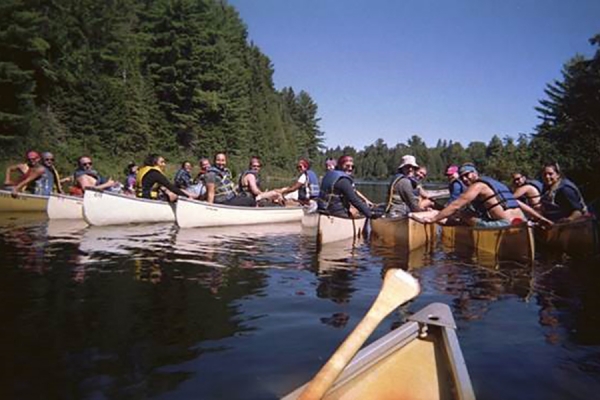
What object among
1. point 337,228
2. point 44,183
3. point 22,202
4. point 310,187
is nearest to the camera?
point 337,228

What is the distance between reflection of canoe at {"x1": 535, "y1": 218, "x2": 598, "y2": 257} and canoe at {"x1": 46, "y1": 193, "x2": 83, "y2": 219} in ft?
40.3

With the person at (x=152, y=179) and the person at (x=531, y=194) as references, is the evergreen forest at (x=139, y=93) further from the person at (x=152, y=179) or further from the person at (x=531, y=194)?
the person at (x=152, y=179)

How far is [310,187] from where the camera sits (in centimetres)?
1480

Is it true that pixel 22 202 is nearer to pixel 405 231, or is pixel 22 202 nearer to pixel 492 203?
pixel 405 231

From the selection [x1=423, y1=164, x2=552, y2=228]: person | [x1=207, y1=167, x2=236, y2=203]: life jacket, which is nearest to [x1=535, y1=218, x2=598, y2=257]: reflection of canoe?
[x1=423, y1=164, x2=552, y2=228]: person

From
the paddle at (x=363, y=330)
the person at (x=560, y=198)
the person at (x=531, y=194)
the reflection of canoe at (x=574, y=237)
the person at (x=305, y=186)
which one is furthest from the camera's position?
the person at (x=305, y=186)

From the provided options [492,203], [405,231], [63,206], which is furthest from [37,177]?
[492,203]

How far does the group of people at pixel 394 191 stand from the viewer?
8.13 meters

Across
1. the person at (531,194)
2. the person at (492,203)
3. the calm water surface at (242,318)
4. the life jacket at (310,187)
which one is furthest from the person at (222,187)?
the person at (531,194)

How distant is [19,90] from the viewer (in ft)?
83.1

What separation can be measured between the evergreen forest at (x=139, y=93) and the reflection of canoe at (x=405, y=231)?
15172 mm

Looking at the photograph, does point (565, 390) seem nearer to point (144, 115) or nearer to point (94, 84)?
point (94, 84)

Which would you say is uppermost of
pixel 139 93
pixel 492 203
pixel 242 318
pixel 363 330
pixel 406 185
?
pixel 139 93

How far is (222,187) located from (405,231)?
6.33 meters
